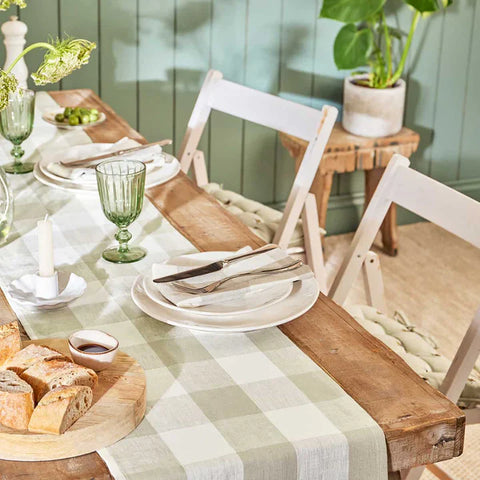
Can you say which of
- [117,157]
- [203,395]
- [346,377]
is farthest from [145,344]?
[117,157]

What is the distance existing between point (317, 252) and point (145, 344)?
1056 mm

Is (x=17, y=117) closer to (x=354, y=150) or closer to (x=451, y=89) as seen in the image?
(x=354, y=150)

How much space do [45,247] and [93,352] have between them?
0.28m

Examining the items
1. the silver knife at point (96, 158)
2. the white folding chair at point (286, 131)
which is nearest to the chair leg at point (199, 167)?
the white folding chair at point (286, 131)

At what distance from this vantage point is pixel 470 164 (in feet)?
12.7

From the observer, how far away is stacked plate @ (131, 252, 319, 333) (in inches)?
50.0

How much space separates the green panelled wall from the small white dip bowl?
209cm

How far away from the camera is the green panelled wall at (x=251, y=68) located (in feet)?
10.2

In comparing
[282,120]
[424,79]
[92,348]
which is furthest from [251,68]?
[92,348]

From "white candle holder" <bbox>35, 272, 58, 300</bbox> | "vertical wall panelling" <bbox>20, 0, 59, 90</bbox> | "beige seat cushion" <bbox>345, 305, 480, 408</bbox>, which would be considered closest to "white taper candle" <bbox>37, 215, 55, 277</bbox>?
"white candle holder" <bbox>35, 272, 58, 300</bbox>

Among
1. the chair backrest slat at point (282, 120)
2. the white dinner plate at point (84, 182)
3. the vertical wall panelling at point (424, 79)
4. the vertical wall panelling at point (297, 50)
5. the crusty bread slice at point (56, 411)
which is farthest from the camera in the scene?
the vertical wall panelling at point (424, 79)

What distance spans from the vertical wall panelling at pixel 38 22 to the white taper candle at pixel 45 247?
1.80 meters

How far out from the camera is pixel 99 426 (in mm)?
1004

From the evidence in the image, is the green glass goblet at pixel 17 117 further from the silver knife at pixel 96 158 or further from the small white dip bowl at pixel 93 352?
→ the small white dip bowl at pixel 93 352
